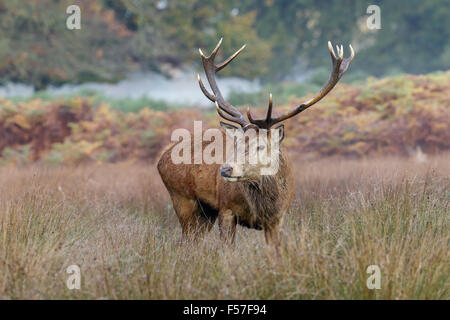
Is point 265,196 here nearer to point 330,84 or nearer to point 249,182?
point 249,182

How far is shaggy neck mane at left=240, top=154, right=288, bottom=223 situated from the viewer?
5.08 metres

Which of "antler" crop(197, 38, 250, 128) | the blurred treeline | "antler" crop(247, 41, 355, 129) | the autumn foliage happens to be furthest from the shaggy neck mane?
the blurred treeline

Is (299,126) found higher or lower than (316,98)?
higher

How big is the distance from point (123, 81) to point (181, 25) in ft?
11.0

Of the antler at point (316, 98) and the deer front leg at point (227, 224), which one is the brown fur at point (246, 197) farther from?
the antler at point (316, 98)

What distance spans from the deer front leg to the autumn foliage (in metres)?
5.83

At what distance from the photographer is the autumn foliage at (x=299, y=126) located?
10.9m

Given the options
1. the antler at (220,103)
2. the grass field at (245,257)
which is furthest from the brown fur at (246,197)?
the antler at (220,103)

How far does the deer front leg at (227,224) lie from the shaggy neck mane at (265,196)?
8.7 inches

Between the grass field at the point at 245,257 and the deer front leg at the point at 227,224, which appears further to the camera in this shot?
the deer front leg at the point at 227,224

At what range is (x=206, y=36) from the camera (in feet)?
72.2

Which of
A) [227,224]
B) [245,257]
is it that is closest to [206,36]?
[227,224]

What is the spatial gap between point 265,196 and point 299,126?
7.55 meters
